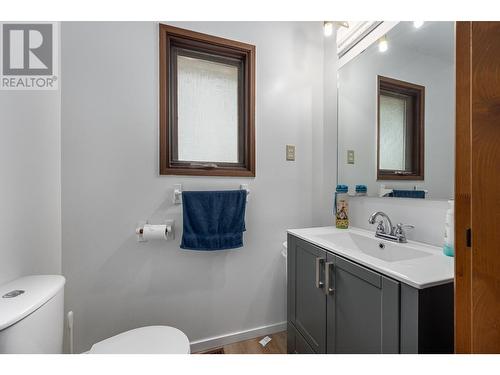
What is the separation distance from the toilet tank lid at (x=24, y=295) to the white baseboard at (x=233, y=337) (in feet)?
2.99

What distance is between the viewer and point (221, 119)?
4.92ft

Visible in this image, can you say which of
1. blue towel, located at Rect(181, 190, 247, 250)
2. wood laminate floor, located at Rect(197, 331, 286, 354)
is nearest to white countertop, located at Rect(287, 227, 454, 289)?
blue towel, located at Rect(181, 190, 247, 250)

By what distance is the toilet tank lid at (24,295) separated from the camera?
25.2 inches

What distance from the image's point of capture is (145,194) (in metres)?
1.28

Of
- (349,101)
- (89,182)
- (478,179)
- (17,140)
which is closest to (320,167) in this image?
(349,101)

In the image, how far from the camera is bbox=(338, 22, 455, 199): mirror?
3.10 ft

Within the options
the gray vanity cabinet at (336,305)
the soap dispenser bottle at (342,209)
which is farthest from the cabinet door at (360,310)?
the soap dispenser bottle at (342,209)

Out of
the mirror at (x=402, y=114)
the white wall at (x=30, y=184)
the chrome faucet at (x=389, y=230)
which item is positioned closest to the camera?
the white wall at (x=30, y=184)

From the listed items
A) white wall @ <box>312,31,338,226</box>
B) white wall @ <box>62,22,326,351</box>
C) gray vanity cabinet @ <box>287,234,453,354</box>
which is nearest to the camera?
gray vanity cabinet @ <box>287,234,453,354</box>

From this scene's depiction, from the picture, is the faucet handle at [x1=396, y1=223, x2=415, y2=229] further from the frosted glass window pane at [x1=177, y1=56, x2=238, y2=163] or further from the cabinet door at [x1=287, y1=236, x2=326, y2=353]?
the frosted glass window pane at [x1=177, y1=56, x2=238, y2=163]

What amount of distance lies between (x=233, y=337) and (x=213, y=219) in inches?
33.4

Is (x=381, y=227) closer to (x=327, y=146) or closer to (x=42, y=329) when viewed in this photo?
(x=327, y=146)

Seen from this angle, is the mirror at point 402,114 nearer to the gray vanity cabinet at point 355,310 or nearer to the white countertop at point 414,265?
the white countertop at point 414,265

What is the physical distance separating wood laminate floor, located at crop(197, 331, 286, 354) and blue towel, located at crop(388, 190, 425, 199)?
120 centimetres
